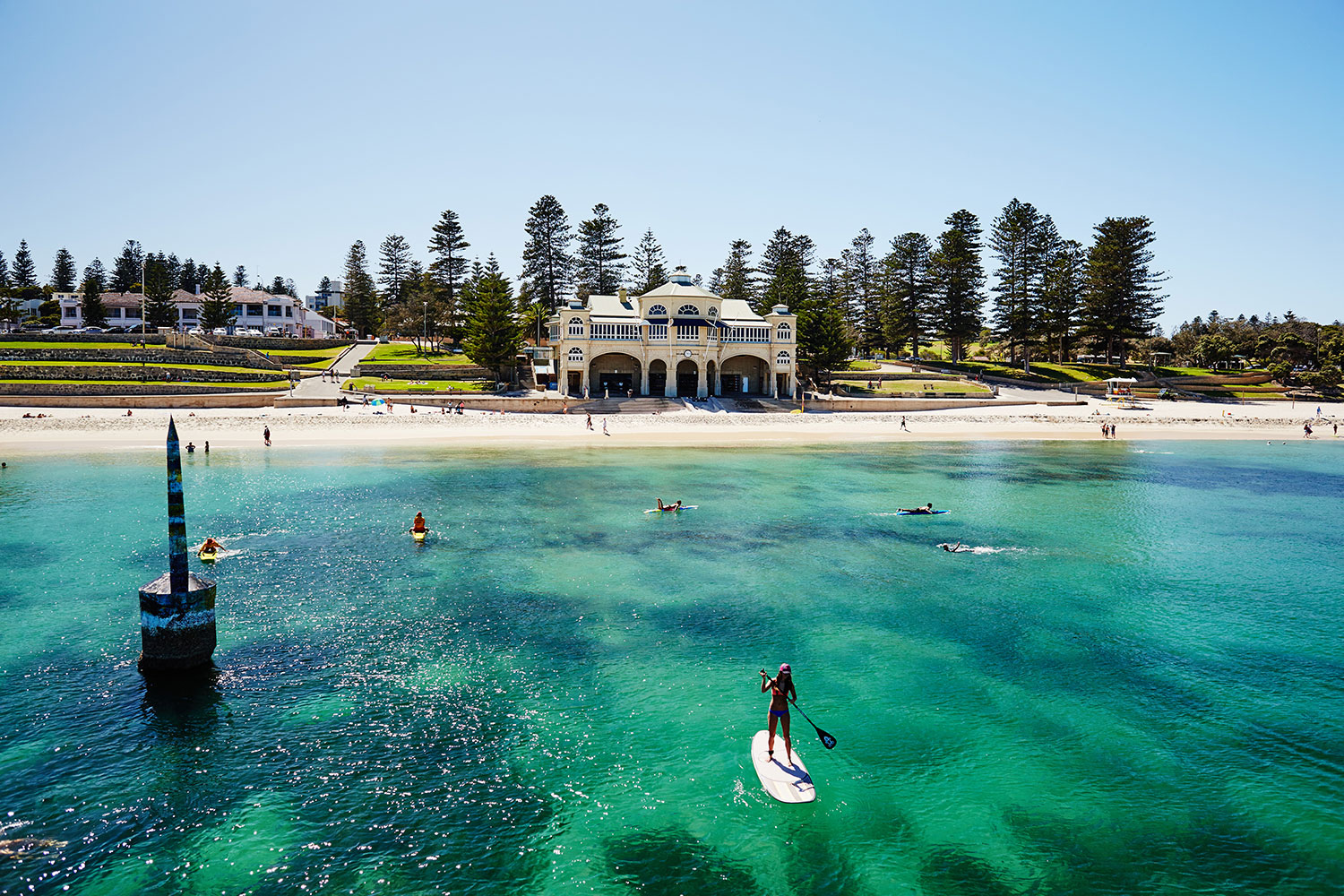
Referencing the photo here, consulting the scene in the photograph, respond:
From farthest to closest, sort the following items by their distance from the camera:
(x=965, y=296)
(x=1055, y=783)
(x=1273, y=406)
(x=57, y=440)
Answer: (x=965, y=296)
(x=1273, y=406)
(x=57, y=440)
(x=1055, y=783)

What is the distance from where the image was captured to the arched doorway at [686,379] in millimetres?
73000

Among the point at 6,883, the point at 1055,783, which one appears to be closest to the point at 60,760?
the point at 6,883

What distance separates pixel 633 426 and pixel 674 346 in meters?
12.6

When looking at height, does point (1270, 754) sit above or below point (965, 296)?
below

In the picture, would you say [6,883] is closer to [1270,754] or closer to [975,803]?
[975,803]

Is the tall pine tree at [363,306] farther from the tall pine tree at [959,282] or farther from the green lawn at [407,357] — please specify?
the tall pine tree at [959,282]

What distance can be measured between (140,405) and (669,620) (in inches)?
2139

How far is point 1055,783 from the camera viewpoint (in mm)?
12453

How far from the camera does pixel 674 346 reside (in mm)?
69625

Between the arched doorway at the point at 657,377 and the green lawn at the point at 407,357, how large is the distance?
18982 mm

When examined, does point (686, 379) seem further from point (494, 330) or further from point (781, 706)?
point (781, 706)

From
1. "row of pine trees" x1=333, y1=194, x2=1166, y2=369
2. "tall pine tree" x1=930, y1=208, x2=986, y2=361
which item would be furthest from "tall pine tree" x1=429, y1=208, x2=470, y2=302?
"tall pine tree" x1=930, y1=208, x2=986, y2=361

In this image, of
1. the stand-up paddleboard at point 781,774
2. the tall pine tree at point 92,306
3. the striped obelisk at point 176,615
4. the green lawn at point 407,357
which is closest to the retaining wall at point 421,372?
the green lawn at point 407,357

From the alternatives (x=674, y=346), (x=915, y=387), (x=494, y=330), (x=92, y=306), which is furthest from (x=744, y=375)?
(x=92, y=306)
